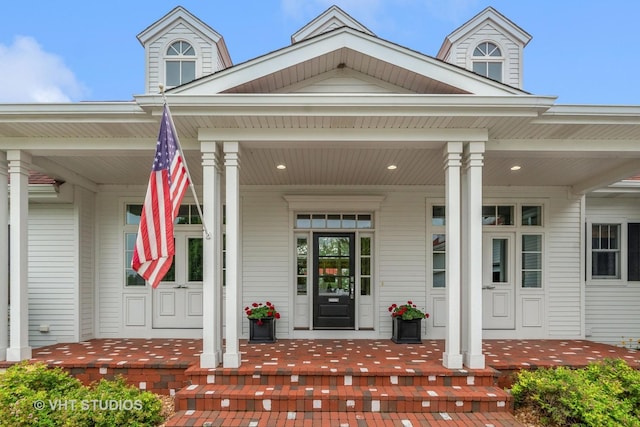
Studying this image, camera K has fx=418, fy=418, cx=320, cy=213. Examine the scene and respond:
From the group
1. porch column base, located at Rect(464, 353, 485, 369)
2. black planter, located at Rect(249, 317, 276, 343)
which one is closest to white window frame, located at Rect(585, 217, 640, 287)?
porch column base, located at Rect(464, 353, 485, 369)

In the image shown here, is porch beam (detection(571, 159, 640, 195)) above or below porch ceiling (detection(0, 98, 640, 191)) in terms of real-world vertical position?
below

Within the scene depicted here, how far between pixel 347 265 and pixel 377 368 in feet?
8.42

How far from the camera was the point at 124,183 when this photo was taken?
22.8ft

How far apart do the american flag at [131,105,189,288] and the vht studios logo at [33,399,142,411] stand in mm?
1153

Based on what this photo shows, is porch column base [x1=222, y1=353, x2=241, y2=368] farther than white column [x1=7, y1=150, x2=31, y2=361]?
No

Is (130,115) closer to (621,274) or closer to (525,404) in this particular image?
(525,404)

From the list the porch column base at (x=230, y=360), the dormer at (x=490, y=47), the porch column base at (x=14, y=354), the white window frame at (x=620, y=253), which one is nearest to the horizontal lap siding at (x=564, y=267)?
the white window frame at (x=620, y=253)

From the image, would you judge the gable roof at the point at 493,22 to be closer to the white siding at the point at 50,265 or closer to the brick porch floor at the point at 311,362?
the brick porch floor at the point at 311,362

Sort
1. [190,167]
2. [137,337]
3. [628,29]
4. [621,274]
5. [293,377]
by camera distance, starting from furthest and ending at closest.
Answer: [628,29]
[621,274]
[137,337]
[190,167]
[293,377]

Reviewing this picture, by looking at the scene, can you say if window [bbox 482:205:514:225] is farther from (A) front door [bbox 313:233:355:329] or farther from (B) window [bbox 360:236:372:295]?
(A) front door [bbox 313:233:355:329]

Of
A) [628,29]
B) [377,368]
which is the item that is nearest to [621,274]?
[377,368]

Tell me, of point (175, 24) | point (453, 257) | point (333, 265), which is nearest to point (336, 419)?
point (453, 257)

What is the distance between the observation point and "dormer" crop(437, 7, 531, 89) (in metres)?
6.80

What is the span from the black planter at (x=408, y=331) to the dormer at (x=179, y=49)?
5.04 metres
